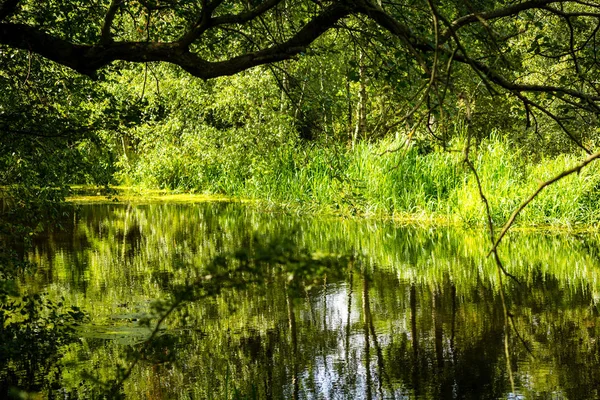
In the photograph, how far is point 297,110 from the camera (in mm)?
6152

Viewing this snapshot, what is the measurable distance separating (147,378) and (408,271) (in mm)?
4892

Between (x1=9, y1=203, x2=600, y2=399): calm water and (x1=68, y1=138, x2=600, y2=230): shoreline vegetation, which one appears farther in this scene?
(x1=68, y1=138, x2=600, y2=230): shoreline vegetation

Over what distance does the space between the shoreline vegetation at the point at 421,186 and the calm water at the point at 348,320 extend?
0.84 metres

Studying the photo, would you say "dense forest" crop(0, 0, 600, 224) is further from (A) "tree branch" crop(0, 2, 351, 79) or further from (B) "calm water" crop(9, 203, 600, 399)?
(B) "calm water" crop(9, 203, 600, 399)

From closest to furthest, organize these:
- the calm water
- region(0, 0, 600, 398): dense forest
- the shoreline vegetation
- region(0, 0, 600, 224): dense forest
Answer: region(0, 0, 600, 398): dense forest
region(0, 0, 600, 224): dense forest
the calm water
the shoreline vegetation

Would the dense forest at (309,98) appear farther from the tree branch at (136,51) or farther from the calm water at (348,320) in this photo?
the calm water at (348,320)

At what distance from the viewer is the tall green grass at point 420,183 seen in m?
12.5

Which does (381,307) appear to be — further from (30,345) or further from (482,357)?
(30,345)

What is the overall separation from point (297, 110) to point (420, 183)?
28.0 ft

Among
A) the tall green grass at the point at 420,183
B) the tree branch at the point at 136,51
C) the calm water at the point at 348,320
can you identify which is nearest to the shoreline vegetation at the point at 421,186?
the tall green grass at the point at 420,183

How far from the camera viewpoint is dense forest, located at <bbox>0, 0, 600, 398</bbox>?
4184 millimetres

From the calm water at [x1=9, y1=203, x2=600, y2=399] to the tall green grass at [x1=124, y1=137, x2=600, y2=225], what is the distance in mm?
865

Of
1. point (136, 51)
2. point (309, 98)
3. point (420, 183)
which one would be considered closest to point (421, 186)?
point (420, 183)

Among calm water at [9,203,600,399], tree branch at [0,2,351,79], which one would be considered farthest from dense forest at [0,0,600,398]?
calm water at [9,203,600,399]
